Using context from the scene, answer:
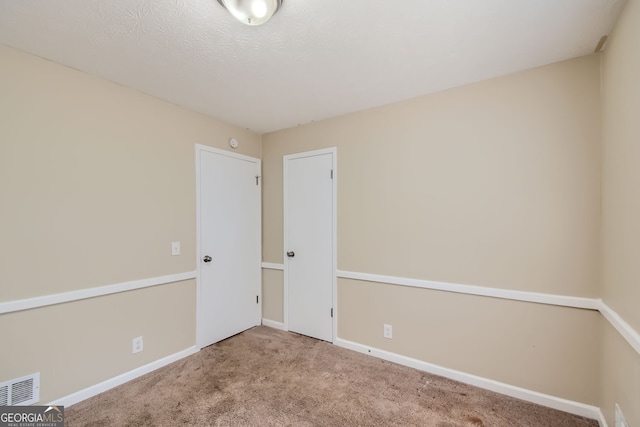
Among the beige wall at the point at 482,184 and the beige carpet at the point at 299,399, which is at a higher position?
the beige wall at the point at 482,184

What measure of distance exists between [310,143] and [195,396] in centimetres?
262

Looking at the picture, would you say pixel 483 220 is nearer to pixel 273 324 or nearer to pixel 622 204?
pixel 622 204

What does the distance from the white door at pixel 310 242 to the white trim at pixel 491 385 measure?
0.56 meters

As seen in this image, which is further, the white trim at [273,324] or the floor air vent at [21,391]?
the white trim at [273,324]

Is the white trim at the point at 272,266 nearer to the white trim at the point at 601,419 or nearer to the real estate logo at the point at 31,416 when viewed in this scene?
the real estate logo at the point at 31,416

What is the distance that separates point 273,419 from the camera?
70.7 inches

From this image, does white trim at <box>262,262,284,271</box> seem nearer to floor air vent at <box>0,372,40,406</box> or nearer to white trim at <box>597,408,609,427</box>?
floor air vent at <box>0,372,40,406</box>

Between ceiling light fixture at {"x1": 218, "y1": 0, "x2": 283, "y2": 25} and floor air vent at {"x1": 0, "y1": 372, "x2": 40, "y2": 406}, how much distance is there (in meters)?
2.61

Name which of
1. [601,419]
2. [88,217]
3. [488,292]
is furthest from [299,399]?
[88,217]

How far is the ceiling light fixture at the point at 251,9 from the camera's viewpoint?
4.28 ft

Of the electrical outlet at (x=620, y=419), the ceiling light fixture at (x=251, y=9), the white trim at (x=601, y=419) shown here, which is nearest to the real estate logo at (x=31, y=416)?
the ceiling light fixture at (x=251, y=9)

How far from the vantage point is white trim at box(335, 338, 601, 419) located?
1801 millimetres

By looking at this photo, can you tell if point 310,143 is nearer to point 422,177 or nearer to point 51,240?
point 422,177

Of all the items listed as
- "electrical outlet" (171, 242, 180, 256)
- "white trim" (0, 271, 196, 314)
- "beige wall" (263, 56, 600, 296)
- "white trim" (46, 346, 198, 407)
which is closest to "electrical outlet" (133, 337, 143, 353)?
"white trim" (46, 346, 198, 407)
